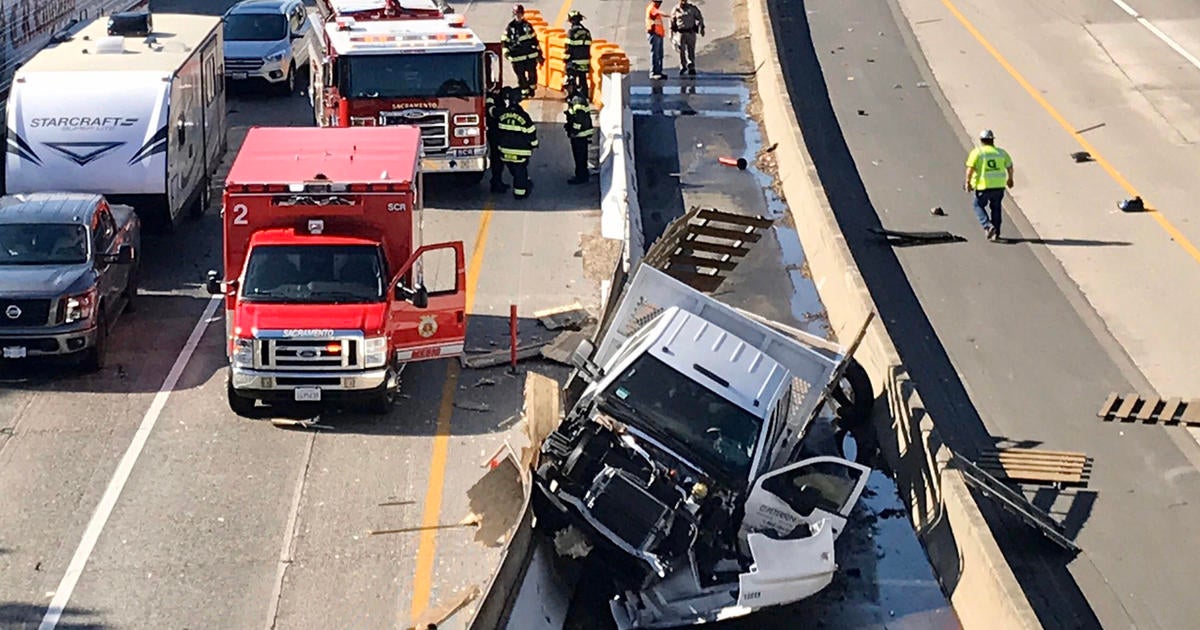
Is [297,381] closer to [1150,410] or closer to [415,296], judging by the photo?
[415,296]

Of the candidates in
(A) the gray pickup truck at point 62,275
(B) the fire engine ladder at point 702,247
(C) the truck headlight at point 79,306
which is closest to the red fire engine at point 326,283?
(C) the truck headlight at point 79,306

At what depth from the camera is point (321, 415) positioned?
1686cm

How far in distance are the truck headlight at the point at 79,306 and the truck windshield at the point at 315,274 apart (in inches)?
84.8

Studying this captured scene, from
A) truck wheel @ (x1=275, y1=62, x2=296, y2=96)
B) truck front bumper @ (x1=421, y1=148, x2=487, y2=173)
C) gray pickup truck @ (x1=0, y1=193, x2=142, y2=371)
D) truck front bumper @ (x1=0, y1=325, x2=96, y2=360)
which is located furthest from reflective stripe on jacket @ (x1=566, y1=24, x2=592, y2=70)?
truck front bumper @ (x1=0, y1=325, x2=96, y2=360)

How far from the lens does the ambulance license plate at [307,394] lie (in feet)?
52.7

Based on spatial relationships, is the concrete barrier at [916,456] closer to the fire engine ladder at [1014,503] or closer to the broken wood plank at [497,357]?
the fire engine ladder at [1014,503]

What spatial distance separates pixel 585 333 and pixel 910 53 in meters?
16.7

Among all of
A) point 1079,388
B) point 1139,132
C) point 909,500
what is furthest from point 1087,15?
point 909,500

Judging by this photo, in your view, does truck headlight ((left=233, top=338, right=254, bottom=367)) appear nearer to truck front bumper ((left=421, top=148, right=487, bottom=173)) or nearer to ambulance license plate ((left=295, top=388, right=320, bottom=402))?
ambulance license plate ((left=295, top=388, right=320, bottom=402))

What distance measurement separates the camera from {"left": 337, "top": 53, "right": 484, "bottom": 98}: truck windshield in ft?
77.7

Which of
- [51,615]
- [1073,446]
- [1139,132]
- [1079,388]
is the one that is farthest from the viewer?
[1139,132]

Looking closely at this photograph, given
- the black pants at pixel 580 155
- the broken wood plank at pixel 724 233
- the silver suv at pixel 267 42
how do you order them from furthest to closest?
the silver suv at pixel 267 42 < the black pants at pixel 580 155 < the broken wood plank at pixel 724 233

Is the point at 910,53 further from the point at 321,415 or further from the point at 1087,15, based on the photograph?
the point at 321,415

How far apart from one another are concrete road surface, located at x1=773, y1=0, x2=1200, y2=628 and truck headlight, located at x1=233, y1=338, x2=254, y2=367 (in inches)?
293
